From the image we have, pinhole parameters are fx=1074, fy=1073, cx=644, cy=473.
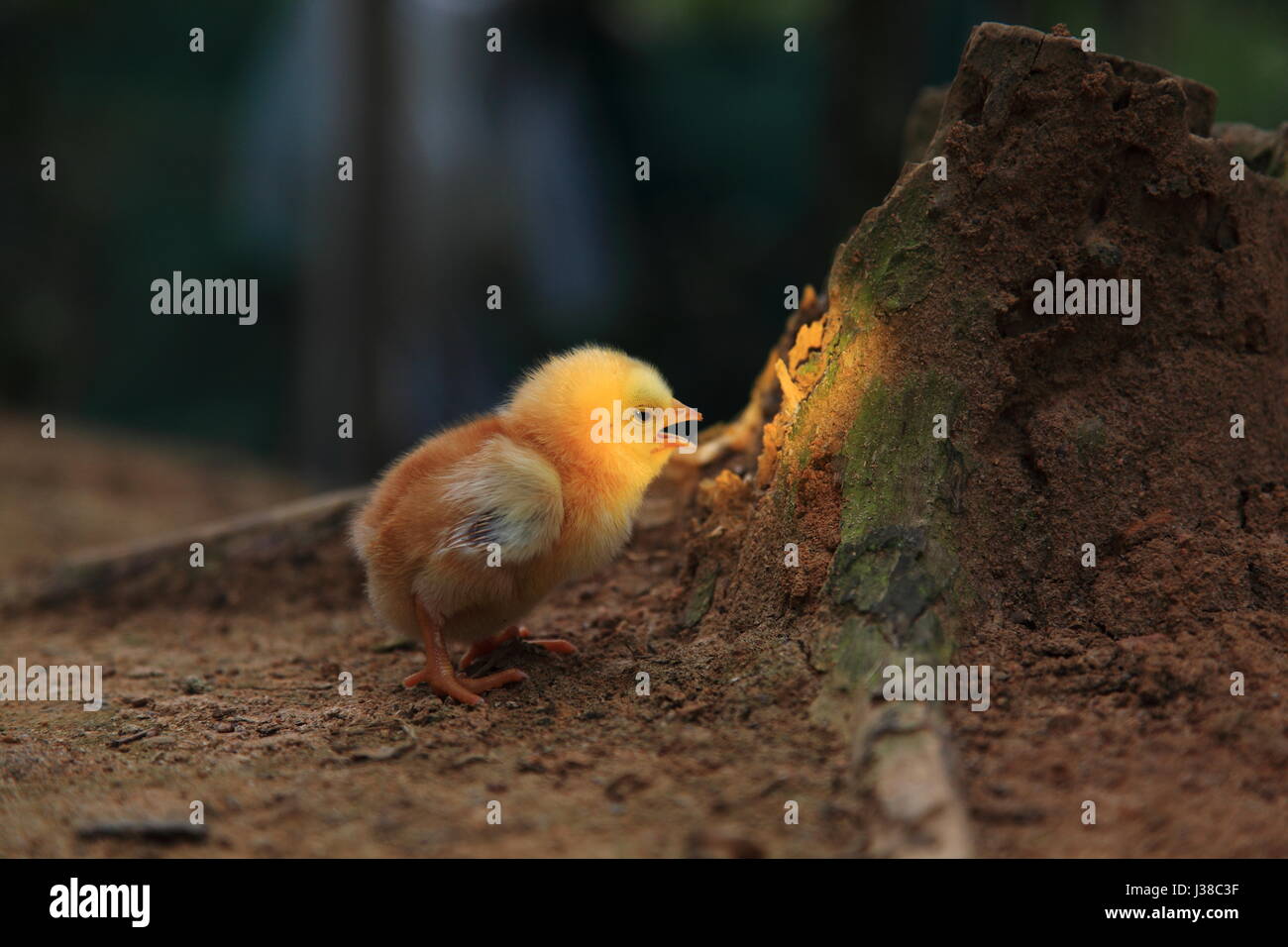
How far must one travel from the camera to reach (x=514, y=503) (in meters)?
3.46

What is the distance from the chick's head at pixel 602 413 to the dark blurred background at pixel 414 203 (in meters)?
8.21

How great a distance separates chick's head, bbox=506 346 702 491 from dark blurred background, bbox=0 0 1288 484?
821 centimetres

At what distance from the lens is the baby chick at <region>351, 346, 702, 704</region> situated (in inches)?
138

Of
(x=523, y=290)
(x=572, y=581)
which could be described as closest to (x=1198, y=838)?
(x=572, y=581)

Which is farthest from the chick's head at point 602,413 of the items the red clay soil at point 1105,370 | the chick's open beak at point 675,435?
the red clay soil at point 1105,370

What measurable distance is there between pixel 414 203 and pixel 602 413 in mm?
9925

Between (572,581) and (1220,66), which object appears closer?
(572,581)

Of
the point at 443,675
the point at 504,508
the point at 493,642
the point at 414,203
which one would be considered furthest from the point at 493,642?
the point at 414,203

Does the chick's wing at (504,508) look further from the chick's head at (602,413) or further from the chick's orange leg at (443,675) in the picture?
the chick's orange leg at (443,675)

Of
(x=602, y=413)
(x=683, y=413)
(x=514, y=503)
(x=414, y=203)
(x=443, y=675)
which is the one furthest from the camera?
(x=414, y=203)

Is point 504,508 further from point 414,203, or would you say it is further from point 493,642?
point 414,203

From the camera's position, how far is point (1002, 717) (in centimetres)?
284

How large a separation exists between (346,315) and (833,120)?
5.37 meters

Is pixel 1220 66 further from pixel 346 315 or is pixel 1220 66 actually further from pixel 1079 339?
pixel 346 315
